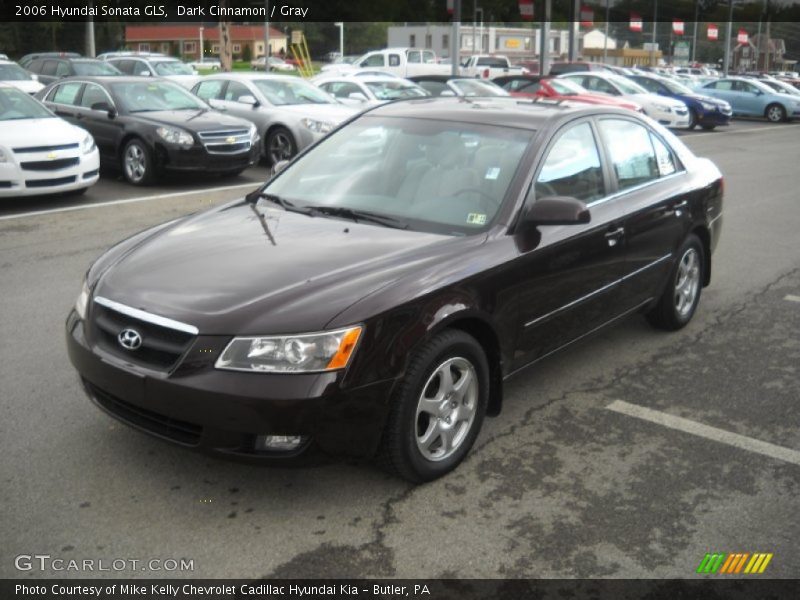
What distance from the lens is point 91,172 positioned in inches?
435

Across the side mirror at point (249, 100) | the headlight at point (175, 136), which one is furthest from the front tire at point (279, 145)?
the headlight at point (175, 136)

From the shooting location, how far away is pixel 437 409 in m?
3.79

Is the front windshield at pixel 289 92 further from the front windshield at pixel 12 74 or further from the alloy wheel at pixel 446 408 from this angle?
the alloy wheel at pixel 446 408

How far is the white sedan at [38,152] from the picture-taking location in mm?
10172

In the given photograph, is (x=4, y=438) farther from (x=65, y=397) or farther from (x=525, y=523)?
(x=525, y=523)

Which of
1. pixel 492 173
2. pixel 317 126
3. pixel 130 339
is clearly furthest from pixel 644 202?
pixel 317 126

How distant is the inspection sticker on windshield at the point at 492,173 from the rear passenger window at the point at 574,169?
20 centimetres

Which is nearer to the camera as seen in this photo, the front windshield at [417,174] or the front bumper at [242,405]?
the front bumper at [242,405]

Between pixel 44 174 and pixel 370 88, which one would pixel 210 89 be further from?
pixel 44 174

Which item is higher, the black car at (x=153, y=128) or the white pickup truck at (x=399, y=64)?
the white pickup truck at (x=399, y=64)

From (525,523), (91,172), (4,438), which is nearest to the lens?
(525,523)

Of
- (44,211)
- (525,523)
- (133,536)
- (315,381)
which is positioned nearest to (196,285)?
(315,381)

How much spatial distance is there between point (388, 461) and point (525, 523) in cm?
60

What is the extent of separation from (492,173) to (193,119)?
9122 millimetres
